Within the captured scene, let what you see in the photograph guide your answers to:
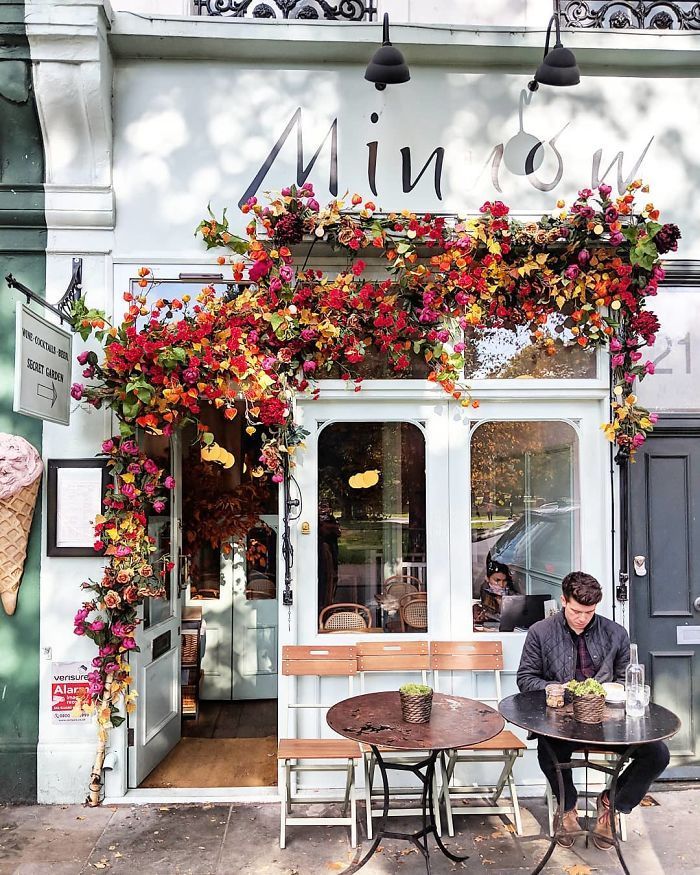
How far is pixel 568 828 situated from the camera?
4176 millimetres

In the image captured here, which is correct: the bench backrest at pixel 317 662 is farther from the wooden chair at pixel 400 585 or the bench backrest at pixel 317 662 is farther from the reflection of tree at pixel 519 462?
the reflection of tree at pixel 519 462

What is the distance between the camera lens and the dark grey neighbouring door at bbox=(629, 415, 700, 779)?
5273mm

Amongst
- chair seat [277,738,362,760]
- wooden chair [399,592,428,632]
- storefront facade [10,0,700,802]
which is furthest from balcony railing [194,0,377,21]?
chair seat [277,738,362,760]

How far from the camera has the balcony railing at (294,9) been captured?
5.32 meters

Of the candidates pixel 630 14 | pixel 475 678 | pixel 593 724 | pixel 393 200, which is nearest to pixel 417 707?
pixel 593 724

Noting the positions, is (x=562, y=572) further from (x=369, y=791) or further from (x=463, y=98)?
(x=463, y=98)

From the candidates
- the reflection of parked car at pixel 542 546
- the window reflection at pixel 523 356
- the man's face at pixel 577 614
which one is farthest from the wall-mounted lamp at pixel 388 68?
the man's face at pixel 577 614

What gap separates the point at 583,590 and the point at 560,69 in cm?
312

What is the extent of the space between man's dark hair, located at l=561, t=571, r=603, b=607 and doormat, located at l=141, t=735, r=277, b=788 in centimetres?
253

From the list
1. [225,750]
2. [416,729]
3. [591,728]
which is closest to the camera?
[591,728]

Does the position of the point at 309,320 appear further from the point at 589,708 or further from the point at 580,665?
the point at 589,708

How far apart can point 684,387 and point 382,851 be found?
3.61 metres

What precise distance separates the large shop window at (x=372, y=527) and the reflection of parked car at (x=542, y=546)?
651mm

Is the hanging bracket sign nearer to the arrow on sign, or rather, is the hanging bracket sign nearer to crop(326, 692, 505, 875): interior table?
the arrow on sign
